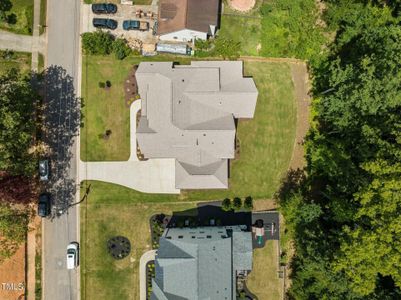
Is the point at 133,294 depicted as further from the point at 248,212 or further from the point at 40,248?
the point at 248,212

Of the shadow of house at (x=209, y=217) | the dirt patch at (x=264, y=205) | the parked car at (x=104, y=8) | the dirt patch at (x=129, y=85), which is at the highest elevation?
the parked car at (x=104, y=8)

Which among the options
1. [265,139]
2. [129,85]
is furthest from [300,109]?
[129,85]

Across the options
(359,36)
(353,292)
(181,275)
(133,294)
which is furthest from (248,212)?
(359,36)

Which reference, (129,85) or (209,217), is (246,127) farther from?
(129,85)

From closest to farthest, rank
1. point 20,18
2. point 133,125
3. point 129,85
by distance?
1. point 20,18
2. point 133,125
3. point 129,85

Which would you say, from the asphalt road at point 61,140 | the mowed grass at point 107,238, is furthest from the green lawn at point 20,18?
the mowed grass at point 107,238

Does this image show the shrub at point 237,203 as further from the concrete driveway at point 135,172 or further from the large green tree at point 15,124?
the large green tree at point 15,124
